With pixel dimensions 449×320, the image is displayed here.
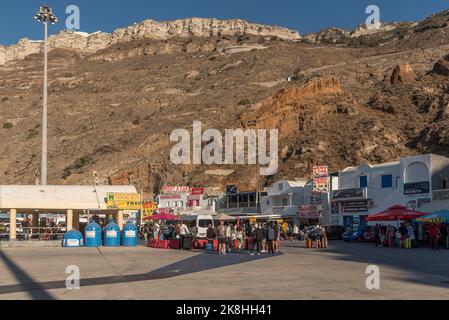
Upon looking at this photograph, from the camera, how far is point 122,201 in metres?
38.3

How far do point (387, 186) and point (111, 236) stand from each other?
22941 mm

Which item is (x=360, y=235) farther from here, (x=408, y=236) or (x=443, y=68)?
(x=443, y=68)

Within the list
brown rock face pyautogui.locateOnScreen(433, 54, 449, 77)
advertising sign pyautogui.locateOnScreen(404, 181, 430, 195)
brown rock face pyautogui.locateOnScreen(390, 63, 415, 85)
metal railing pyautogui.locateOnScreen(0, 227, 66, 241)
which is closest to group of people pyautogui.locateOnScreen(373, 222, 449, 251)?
advertising sign pyautogui.locateOnScreen(404, 181, 430, 195)

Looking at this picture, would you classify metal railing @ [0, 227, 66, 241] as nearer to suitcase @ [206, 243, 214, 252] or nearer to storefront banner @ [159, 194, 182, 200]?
suitcase @ [206, 243, 214, 252]

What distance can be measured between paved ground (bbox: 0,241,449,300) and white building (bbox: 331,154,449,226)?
18.1m

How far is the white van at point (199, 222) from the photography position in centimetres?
4859

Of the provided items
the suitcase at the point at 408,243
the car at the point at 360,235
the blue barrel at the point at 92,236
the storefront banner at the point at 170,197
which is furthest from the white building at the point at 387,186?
the storefront banner at the point at 170,197

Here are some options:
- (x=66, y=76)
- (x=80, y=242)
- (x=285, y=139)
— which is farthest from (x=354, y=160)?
(x=66, y=76)

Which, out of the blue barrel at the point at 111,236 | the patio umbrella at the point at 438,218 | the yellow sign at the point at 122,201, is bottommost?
the blue barrel at the point at 111,236

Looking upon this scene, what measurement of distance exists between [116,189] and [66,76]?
123 meters

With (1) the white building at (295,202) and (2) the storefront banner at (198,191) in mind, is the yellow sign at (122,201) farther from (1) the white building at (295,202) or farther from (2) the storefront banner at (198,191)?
(2) the storefront banner at (198,191)

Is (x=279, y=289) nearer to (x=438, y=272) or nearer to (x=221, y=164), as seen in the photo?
(x=438, y=272)

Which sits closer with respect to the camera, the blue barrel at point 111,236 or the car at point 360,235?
the blue barrel at point 111,236

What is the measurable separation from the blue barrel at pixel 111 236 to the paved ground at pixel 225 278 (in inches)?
420
